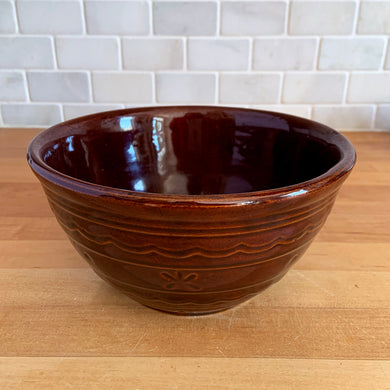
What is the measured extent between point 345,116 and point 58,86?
0.85m

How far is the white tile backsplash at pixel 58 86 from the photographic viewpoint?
3.72 feet

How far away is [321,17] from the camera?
1.06 meters

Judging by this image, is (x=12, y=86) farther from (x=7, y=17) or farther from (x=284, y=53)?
(x=284, y=53)

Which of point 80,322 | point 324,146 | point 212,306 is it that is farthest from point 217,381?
point 324,146

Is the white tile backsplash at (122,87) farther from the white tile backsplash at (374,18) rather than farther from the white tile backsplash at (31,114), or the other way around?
the white tile backsplash at (374,18)

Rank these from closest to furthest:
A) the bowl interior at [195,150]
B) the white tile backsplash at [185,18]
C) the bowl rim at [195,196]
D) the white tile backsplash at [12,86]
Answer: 1. the bowl rim at [195,196]
2. the bowl interior at [195,150]
3. the white tile backsplash at [185,18]
4. the white tile backsplash at [12,86]

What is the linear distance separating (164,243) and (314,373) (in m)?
0.21

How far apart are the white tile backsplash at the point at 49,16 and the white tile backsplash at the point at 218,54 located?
0.31 meters

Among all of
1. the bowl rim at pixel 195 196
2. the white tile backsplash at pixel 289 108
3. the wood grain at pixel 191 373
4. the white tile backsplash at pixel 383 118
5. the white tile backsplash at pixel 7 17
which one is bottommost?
the white tile backsplash at pixel 383 118

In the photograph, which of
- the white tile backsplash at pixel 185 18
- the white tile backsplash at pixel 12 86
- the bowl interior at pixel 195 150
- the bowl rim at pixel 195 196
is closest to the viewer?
the bowl rim at pixel 195 196

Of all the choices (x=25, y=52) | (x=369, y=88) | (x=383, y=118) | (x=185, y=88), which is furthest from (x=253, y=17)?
(x=25, y=52)

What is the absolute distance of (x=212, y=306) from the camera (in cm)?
42

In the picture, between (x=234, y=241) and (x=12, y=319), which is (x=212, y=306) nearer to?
(x=234, y=241)

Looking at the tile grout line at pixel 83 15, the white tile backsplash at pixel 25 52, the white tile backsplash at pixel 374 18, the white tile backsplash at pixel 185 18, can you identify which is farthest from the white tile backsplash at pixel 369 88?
the white tile backsplash at pixel 25 52
